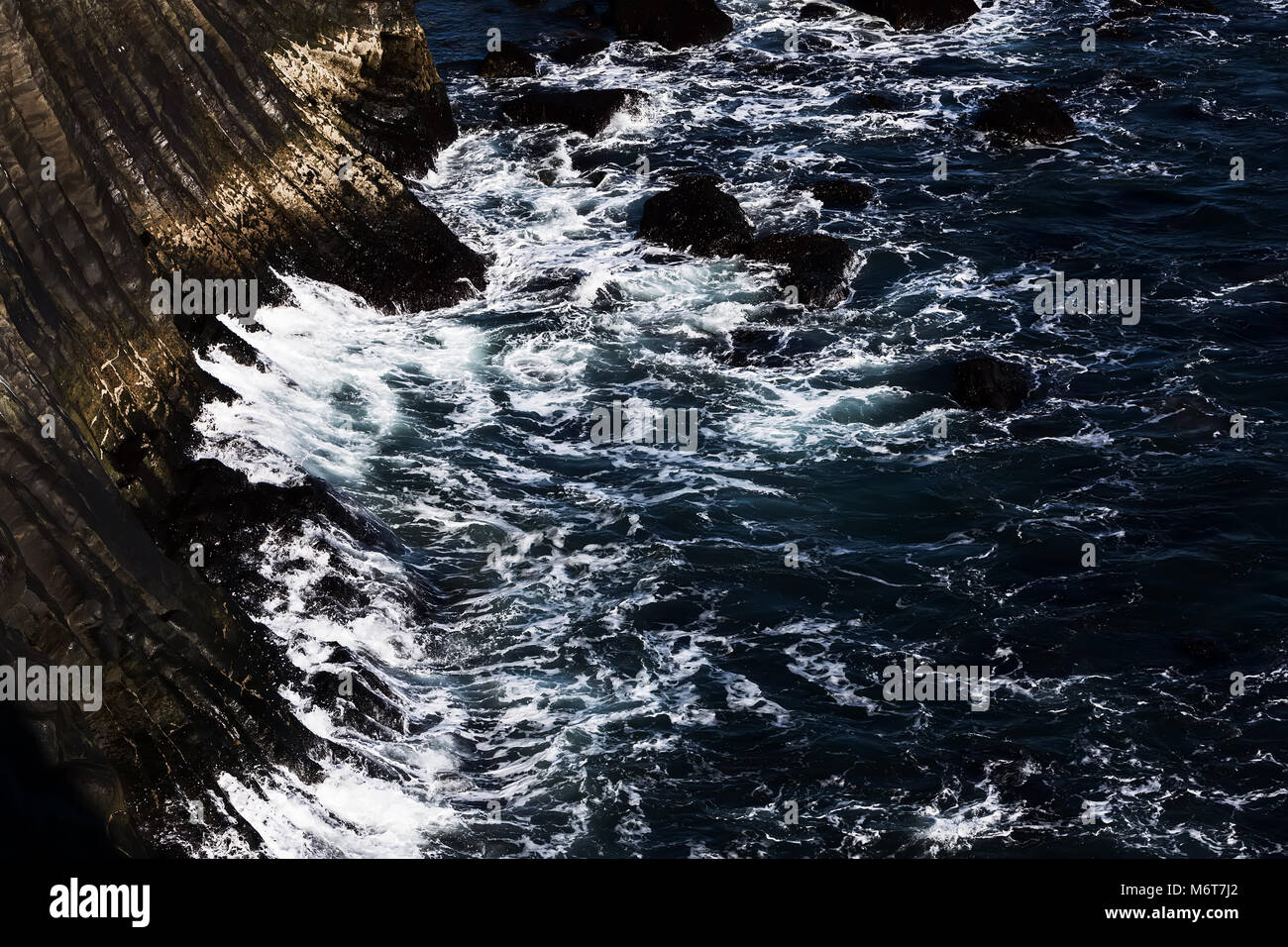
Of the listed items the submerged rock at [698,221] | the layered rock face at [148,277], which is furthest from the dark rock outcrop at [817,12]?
the layered rock face at [148,277]

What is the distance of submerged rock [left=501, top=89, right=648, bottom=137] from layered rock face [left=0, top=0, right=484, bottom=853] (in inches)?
169

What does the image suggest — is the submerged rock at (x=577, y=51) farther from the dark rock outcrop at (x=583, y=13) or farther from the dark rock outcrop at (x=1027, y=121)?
the dark rock outcrop at (x=1027, y=121)

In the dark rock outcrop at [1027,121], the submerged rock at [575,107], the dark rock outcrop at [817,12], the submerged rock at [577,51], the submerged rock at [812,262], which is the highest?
the dark rock outcrop at [817,12]

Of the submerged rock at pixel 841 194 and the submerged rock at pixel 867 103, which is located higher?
the submerged rock at pixel 867 103

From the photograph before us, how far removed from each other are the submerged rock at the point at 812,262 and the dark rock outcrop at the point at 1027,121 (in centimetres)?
916

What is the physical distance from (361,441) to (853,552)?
955cm

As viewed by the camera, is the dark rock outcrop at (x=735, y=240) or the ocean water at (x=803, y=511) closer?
the ocean water at (x=803, y=511)

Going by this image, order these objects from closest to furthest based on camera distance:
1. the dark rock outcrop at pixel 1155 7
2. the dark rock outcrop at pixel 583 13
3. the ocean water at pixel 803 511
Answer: the ocean water at pixel 803 511 → the dark rock outcrop at pixel 1155 7 → the dark rock outcrop at pixel 583 13

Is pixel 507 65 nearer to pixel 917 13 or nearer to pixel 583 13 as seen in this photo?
pixel 583 13

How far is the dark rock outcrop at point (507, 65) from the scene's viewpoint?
44500 mm

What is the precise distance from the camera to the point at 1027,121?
40.4 metres

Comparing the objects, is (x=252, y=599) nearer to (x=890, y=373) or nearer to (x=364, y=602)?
(x=364, y=602)

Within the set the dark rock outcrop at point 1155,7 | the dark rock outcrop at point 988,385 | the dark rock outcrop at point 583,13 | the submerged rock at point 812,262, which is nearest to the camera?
the dark rock outcrop at point 988,385

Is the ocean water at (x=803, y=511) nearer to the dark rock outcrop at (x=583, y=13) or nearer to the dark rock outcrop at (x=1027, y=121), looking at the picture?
the dark rock outcrop at (x=1027, y=121)
